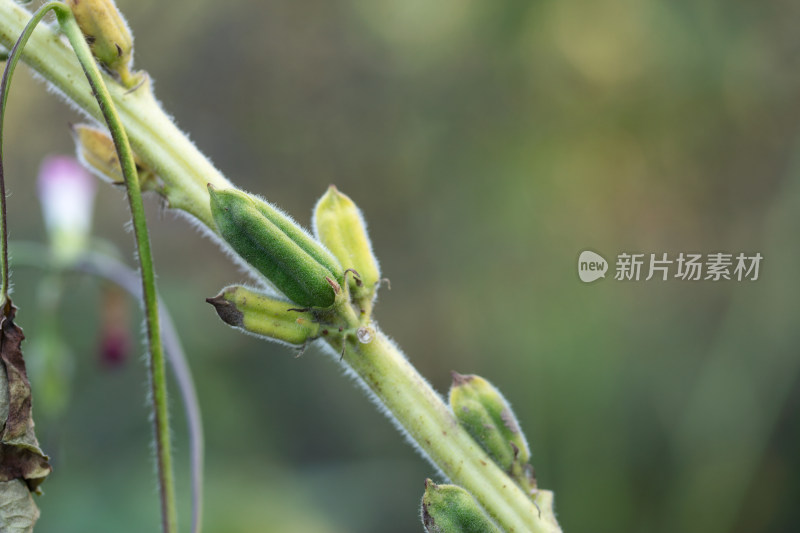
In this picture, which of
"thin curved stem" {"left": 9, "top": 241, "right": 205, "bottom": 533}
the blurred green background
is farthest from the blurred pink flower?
the blurred green background

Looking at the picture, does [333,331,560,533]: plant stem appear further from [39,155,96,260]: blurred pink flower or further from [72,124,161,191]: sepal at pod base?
[39,155,96,260]: blurred pink flower

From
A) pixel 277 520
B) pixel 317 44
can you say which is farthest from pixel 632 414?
pixel 317 44

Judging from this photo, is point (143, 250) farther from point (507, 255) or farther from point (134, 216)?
point (507, 255)

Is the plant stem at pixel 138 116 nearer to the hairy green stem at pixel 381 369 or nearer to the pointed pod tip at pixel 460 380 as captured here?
the hairy green stem at pixel 381 369

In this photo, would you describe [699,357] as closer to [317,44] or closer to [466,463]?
[317,44]

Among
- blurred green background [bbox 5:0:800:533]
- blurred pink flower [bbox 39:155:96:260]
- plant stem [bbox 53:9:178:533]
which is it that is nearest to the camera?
plant stem [bbox 53:9:178:533]

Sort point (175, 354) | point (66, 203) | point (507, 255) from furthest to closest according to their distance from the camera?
point (507, 255) < point (66, 203) < point (175, 354)

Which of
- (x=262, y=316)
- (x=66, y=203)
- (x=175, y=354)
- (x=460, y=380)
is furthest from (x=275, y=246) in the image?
(x=66, y=203)
